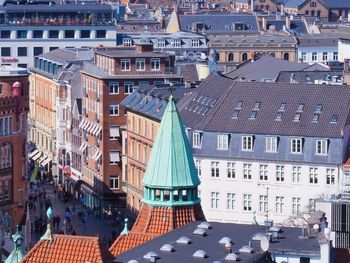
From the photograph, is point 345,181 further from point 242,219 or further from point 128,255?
point 128,255

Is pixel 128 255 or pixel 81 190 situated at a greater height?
pixel 128 255

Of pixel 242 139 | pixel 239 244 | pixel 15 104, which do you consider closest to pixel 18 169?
pixel 15 104

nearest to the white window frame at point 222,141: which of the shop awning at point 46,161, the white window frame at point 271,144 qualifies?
the white window frame at point 271,144

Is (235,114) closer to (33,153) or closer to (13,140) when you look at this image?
(13,140)

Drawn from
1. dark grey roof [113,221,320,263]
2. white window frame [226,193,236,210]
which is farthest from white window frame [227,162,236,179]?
dark grey roof [113,221,320,263]

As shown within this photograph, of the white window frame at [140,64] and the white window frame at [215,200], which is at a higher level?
the white window frame at [140,64]

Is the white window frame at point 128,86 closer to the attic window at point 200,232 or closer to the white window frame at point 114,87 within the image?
the white window frame at point 114,87
